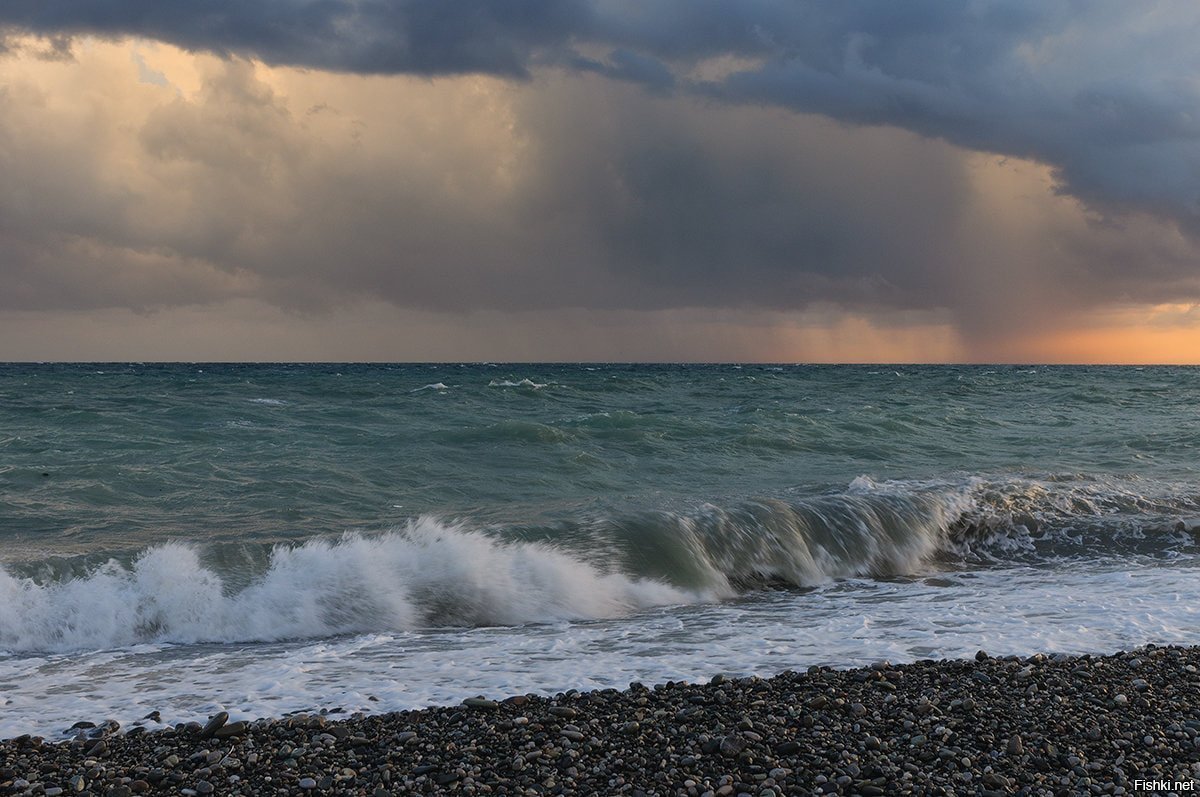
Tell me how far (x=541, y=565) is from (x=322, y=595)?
219 cm

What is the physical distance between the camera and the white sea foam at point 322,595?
826 cm

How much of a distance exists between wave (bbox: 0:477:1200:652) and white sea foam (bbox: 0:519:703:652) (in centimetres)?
2

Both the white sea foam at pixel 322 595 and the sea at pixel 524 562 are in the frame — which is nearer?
the sea at pixel 524 562

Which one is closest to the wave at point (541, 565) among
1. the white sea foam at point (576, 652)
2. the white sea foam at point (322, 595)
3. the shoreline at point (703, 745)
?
the white sea foam at point (322, 595)

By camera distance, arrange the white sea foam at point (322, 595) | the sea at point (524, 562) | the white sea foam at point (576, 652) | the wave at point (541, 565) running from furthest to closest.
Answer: the wave at point (541, 565), the white sea foam at point (322, 595), the sea at point (524, 562), the white sea foam at point (576, 652)

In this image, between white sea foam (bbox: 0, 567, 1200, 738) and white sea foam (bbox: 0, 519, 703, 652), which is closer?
white sea foam (bbox: 0, 567, 1200, 738)

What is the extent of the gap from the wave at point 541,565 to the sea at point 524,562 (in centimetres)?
3

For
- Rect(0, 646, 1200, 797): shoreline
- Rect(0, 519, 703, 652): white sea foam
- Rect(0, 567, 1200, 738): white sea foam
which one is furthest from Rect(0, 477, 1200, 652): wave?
Rect(0, 646, 1200, 797): shoreline

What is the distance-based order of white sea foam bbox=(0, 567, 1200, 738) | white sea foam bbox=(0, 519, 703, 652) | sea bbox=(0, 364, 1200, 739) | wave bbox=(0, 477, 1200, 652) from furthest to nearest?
wave bbox=(0, 477, 1200, 652) → white sea foam bbox=(0, 519, 703, 652) → sea bbox=(0, 364, 1200, 739) → white sea foam bbox=(0, 567, 1200, 738)

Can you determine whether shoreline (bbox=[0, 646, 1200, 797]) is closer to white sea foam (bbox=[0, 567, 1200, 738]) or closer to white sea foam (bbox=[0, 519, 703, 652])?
white sea foam (bbox=[0, 567, 1200, 738])

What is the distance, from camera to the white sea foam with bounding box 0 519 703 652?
27.1 feet

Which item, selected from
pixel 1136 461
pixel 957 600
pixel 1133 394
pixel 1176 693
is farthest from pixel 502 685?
pixel 1133 394

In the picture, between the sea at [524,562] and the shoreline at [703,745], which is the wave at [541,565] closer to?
the sea at [524,562]

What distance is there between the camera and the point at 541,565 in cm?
976
